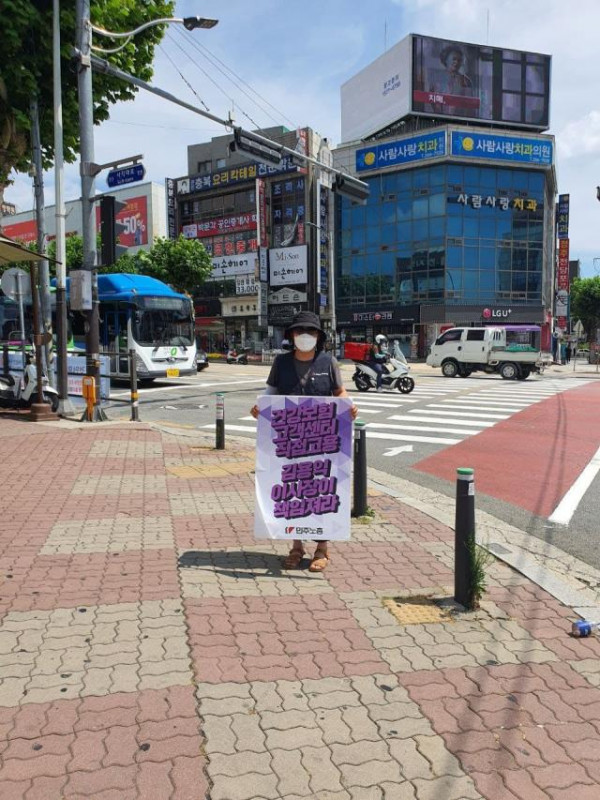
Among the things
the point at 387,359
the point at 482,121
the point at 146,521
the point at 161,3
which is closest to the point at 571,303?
the point at 482,121

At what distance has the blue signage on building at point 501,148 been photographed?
152 feet

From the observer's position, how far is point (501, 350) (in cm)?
2644

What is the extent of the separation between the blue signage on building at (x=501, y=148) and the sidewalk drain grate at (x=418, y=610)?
47.5 m

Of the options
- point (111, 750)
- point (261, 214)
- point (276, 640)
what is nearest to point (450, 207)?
point (261, 214)

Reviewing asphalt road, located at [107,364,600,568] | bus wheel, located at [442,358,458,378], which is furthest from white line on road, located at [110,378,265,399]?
bus wheel, located at [442,358,458,378]

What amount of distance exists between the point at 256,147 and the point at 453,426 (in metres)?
7.55

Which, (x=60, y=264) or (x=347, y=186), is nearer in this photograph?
(x=60, y=264)

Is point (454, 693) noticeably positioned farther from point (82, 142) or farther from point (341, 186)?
point (341, 186)

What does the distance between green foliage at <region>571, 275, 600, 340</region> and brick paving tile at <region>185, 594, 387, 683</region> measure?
82589 mm

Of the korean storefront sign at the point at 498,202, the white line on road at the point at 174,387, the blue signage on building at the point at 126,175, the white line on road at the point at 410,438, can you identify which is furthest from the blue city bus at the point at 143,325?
A: the korean storefront sign at the point at 498,202

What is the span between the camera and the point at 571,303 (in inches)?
3211

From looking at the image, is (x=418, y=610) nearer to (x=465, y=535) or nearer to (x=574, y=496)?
(x=465, y=535)

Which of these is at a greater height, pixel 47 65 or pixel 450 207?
pixel 450 207

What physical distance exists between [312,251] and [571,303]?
47.8 metres
